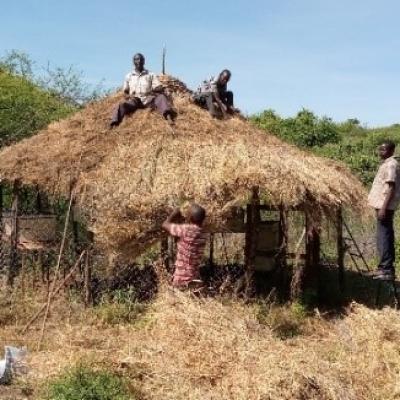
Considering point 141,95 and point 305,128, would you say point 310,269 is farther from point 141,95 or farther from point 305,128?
point 305,128

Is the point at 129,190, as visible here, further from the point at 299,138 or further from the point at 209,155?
the point at 299,138

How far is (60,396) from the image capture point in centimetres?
555

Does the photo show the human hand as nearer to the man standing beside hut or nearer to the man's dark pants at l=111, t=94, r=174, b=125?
the man standing beside hut

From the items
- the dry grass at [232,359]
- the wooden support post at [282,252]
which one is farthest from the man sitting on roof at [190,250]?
the wooden support post at [282,252]

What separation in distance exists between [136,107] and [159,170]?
2135mm

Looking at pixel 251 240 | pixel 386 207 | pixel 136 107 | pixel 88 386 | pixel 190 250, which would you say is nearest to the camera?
pixel 88 386

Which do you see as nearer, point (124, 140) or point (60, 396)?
point (60, 396)

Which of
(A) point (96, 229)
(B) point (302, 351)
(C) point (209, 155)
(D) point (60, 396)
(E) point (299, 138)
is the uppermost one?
(E) point (299, 138)

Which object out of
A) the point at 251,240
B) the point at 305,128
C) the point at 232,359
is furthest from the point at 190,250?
the point at 305,128

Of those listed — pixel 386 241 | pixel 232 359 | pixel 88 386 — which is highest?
pixel 386 241

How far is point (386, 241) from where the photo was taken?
27.2 feet

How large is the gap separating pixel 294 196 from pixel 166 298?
2.91 meters

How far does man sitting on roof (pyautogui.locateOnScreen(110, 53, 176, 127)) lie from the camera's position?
426 inches

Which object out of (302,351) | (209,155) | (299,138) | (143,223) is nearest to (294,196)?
(209,155)
